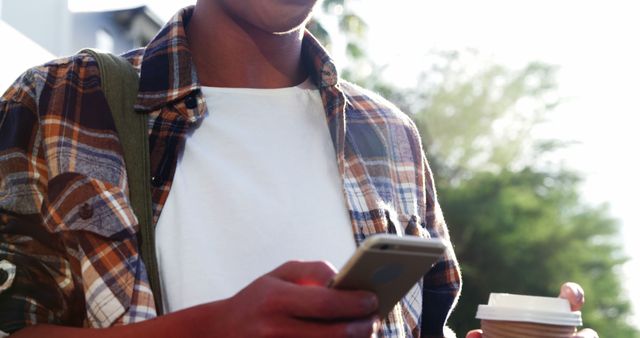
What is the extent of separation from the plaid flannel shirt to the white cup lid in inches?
8.5

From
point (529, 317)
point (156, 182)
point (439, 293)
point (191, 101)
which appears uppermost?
point (191, 101)

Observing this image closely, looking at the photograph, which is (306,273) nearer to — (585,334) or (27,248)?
(27,248)

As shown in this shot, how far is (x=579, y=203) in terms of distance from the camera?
38844 mm

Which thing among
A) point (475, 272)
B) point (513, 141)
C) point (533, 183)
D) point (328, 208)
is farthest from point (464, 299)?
point (328, 208)

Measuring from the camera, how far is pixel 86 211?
199 cm

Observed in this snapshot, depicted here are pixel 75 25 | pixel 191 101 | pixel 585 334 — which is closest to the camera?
pixel 191 101

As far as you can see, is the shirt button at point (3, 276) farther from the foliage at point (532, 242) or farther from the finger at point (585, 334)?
the foliage at point (532, 242)

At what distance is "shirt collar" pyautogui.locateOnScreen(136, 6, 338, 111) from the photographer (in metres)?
2.22

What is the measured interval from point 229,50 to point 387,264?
39.3 inches

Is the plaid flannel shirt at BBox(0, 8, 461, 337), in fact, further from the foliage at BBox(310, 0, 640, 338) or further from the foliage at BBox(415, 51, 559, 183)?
the foliage at BBox(415, 51, 559, 183)

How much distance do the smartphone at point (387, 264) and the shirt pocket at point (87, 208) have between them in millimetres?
603

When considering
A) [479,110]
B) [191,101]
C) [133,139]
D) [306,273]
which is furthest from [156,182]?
[479,110]

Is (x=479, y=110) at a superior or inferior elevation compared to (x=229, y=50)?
inferior

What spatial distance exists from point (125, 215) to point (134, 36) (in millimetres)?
25607
